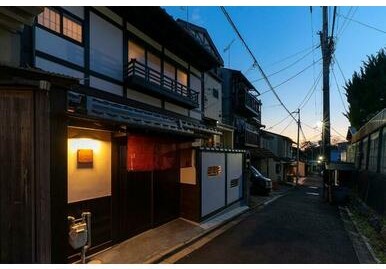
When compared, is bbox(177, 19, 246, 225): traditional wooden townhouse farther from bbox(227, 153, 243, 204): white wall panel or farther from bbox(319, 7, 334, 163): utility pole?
bbox(319, 7, 334, 163): utility pole

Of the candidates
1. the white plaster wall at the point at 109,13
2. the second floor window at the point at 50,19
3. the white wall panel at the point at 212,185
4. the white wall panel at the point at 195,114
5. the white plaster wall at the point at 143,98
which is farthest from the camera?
the white wall panel at the point at 195,114

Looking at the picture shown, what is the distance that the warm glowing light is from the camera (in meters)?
7.92

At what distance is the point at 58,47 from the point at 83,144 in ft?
9.29

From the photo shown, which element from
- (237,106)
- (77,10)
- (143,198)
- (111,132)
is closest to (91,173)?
(111,132)

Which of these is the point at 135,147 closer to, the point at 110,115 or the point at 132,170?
the point at 132,170

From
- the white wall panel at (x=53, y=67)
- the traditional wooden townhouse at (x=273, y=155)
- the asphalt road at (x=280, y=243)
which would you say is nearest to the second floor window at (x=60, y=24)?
the white wall panel at (x=53, y=67)

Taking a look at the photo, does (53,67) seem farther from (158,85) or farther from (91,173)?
(158,85)

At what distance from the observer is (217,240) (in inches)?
420

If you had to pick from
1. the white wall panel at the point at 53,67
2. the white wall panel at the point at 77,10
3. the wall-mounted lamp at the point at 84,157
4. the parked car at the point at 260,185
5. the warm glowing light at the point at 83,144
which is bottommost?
the parked car at the point at 260,185

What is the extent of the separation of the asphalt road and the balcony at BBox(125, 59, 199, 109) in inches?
→ 242

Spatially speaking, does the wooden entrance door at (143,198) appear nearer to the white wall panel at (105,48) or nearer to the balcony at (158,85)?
the white wall panel at (105,48)

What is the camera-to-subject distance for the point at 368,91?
26.4 meters

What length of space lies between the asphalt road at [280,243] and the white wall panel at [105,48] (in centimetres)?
646

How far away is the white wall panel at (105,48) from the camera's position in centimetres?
995
